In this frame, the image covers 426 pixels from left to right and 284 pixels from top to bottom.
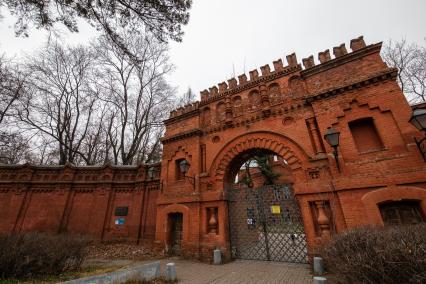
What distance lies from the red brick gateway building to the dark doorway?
5 cm

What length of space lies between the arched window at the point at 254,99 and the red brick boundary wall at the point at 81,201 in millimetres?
7654

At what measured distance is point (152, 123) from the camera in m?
20.0

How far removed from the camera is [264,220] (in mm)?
9102

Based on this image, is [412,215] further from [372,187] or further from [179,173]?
[179,173]

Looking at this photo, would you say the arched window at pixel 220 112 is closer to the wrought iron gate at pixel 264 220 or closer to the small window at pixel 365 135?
the wrought iron gate at pixel 264 220

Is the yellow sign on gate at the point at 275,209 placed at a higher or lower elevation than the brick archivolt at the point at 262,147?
lower

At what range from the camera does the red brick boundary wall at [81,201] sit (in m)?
12.2

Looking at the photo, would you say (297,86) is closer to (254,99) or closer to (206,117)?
(254,99)

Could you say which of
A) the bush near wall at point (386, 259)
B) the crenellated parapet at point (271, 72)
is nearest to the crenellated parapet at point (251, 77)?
the crenellated parapet at point (271, 72)

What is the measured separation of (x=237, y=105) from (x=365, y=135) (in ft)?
19.2

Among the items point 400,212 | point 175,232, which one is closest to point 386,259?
point 400,212

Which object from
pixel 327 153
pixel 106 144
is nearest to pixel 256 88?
pixel 327 153

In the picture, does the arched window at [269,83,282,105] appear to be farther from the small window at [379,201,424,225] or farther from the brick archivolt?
the small window at [379,201,424,225]

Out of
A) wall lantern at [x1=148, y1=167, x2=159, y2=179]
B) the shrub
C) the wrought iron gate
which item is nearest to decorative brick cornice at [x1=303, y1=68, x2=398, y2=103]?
the wrought iron gate
